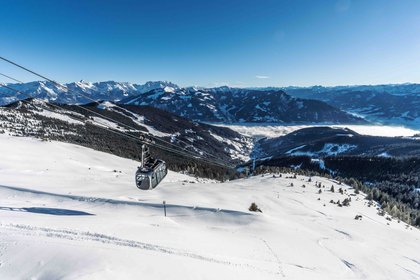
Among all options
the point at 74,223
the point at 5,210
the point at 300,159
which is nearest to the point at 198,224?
the point at 74,223

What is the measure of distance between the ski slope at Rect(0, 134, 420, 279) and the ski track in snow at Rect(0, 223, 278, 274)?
39mm

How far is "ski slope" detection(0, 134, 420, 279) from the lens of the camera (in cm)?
1053

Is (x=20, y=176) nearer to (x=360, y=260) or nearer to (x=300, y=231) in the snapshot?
(x=300, y=231)

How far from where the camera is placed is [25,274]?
9398mm

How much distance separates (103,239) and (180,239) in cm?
379

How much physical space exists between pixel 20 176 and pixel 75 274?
2448 centimetres

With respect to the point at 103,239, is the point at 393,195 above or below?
below

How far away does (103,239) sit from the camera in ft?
41.7

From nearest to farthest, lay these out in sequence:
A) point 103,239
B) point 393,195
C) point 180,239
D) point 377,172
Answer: point 103,239, point 180,239, point 393,195, point 377,172

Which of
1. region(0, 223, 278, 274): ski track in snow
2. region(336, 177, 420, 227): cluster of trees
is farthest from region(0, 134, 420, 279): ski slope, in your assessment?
region(336, 177, 420, 227): cluster of trees

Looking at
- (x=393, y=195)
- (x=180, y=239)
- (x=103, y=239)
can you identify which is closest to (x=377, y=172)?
(x=393, y=195)

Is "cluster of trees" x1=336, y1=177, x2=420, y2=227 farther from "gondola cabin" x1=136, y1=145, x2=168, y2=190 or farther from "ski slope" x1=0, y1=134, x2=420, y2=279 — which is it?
"gondola cabin" x1=136, y1=145, x2=168, y2=190

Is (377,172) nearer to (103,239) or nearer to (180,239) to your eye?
(180,239)

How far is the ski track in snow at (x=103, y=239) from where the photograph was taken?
12422mm
